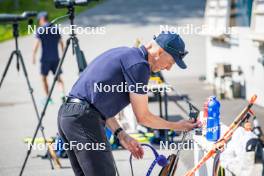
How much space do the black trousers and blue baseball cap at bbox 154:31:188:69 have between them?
0.72 meters

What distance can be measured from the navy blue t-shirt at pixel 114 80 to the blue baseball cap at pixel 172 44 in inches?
6.1

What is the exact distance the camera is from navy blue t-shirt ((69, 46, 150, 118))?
15.0 feet

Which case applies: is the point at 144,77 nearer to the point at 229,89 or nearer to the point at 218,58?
the point at 229,89

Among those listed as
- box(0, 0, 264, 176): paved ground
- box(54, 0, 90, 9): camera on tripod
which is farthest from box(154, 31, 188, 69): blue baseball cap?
box(0, 0, 264, 176): paved ground

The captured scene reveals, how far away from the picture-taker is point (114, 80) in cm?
467

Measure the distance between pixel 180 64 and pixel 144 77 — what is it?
1.11 ft

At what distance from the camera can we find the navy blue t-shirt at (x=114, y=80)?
15.0ft

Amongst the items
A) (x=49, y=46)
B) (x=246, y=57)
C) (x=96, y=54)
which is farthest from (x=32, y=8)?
(x=246, y=57)

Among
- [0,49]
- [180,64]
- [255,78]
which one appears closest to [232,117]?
[255,78]

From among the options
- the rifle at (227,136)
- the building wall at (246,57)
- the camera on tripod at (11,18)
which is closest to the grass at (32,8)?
the building wall at (246,57)

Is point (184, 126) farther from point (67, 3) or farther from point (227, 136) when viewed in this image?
point (67, 3)

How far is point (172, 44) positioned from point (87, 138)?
3.18ft

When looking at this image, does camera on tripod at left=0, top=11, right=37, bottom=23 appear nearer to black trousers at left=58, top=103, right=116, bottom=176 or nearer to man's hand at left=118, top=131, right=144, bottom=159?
black trousers at left=58, top=103, right=116, bottom=176

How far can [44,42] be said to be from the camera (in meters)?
12.6
